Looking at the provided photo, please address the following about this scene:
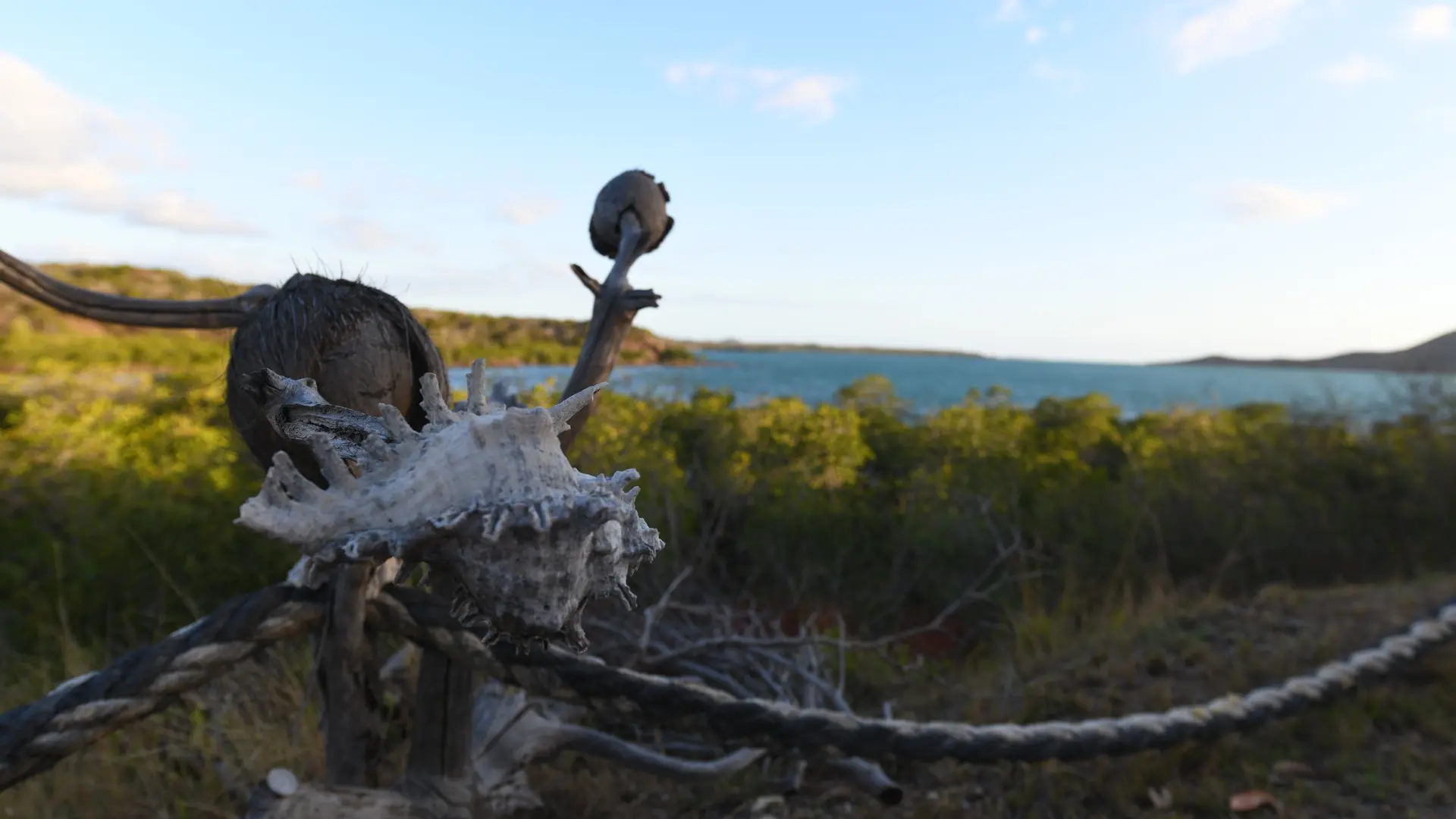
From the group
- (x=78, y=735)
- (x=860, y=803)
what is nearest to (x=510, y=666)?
(x=78, y=735)

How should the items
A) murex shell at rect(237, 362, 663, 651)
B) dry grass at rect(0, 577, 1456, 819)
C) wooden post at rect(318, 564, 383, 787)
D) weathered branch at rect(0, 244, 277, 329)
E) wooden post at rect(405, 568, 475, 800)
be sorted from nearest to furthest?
1. murex shell at rect(237, 362, 663, 651)
2. weathered branch at rect(0, 244, 277, 329)
3. wooden post at rect(318, 564, 383, 787)
4. wooden post at rect(405, 568, 475, 800)
5. dry grass at rect(0, 577, 1456, 819)

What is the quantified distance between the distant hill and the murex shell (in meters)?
0.25

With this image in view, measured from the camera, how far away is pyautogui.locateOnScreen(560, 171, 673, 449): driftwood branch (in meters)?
1.44

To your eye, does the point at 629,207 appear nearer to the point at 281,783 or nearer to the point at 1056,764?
the point at 281,783

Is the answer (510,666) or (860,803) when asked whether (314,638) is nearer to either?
(510,666)

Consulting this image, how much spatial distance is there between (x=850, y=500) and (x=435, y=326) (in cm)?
382

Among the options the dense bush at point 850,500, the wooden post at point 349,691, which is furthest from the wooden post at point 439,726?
the dense bush at point 850,500

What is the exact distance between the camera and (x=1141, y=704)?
296cm

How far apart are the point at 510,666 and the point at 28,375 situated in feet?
13.3

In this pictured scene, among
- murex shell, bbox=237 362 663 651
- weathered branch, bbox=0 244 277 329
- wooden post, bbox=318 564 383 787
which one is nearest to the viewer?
murex shell, bbox=237 362 663 651

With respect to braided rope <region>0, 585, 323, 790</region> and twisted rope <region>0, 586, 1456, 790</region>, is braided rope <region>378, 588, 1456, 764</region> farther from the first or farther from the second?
braided rope <region>0, 585, 323, 790</region>

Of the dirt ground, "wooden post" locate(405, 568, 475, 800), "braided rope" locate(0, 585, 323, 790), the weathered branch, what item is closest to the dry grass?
the dirt ground

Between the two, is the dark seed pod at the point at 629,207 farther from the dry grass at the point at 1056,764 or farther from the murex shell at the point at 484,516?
the dry grass at the point at 1056,764

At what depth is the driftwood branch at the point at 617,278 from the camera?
1.44m
